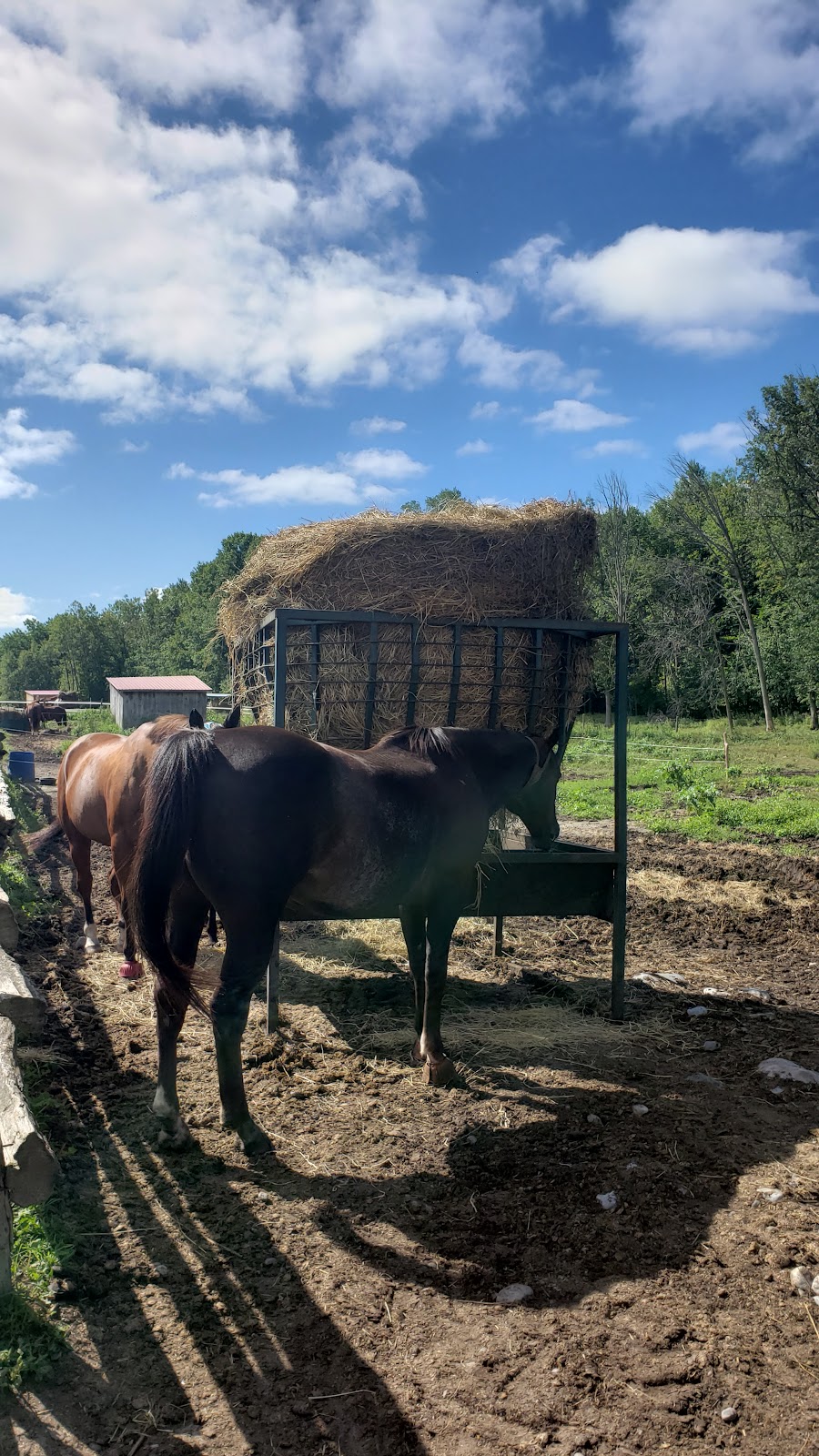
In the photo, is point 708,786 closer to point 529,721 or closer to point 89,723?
point 529,721

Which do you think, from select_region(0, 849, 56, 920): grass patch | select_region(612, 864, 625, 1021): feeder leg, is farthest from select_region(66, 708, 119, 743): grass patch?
select_region(612, 864, 625, 1021): feeder leg

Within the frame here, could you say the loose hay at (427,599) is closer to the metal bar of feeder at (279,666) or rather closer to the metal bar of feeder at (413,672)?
the metal bar of feeder at (413,672)

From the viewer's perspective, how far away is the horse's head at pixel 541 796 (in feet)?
18.7

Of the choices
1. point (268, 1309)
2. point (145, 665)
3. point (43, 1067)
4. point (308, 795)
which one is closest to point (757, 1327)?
point (268, 1309)

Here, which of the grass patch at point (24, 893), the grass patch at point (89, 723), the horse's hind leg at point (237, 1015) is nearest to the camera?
the horse's hind leg at point (237, 1015)

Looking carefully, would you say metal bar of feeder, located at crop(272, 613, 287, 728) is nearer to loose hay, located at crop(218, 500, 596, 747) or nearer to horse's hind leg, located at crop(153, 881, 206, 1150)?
loose hay, located at crop(218, 500, 596, 747)

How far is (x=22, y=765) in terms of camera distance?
57.7 feet

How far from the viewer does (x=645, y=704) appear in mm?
43625

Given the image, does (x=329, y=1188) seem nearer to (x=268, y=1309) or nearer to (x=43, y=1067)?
(x=268, y=1309)

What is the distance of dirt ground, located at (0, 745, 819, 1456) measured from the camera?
2389 mm

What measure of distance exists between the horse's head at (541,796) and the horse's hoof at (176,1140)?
9.12ft

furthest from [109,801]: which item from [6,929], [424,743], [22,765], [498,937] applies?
[22,765]

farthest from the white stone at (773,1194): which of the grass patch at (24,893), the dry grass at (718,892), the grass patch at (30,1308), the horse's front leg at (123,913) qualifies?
the grass patch at (24,893)

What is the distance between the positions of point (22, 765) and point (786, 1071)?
16.5 m
